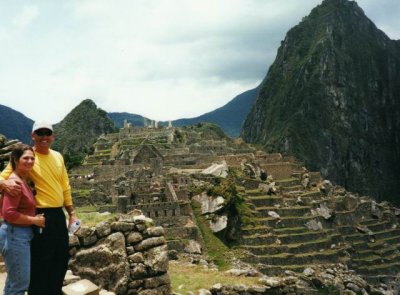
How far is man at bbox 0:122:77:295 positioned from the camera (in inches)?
291

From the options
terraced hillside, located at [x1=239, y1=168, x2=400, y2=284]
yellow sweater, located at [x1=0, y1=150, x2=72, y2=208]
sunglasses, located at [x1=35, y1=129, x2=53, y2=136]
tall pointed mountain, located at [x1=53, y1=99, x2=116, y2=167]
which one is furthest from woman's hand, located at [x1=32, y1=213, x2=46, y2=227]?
tall pointed mountain, located at [x1=53, y1=99, x2=116, y2=167]

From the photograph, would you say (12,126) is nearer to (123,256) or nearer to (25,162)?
(123,256)

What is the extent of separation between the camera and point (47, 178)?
7.57m

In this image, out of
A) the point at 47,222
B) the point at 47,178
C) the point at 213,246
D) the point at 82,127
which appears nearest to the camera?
the point at 47,222

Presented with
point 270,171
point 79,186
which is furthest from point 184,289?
point 270,171

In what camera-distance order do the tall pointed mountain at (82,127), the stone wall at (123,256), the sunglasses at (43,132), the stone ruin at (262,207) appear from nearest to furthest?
the sunglasses at (43,132) < the stone wall at (123,256) < the stone ruin at (262,207) < the tall pointed mountain at (82,127)

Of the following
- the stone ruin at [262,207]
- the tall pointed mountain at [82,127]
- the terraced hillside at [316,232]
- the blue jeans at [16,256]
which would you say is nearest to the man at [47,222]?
the blue jeans at [16,256]

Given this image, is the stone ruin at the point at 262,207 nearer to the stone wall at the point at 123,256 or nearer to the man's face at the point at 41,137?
the stone wall at the point at 123,256

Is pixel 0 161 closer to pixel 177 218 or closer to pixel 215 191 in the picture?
pixel 177 218

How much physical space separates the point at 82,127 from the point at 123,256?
353 feet

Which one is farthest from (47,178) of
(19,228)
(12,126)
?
(12,126)

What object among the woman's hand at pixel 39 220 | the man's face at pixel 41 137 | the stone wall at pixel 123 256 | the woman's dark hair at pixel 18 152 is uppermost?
the man's face at pixel 41 137

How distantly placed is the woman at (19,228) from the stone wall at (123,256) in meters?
3.86

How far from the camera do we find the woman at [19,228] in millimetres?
6957
